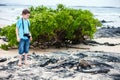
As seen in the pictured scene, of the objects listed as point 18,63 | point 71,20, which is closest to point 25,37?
point 18,63

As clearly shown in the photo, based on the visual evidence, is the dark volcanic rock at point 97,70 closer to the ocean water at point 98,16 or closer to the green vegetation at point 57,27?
the green vegetation at point 57,27

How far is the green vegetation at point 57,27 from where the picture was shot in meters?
13.0

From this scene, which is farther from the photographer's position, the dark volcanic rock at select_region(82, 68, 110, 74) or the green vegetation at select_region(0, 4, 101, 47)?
the green vegetation at select_region(0, 4, 101, 47)

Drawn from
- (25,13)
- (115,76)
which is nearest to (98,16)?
(25,13)

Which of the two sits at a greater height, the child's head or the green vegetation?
the child's head

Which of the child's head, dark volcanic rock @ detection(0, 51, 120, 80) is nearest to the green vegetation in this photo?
dark volcanic rock @ detection(0, 51, 120, 80)

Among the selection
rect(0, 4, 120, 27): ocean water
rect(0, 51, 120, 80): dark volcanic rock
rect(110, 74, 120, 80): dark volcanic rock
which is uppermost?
rect(0, 51, 120, 80): dark volcanic rock

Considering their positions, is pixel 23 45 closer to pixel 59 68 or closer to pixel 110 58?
pixel 59 68

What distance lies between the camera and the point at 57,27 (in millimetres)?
13508

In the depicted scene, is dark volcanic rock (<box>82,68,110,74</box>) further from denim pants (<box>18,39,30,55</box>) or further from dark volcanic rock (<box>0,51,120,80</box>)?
denim pants (<box>18,39,30,55</box>)

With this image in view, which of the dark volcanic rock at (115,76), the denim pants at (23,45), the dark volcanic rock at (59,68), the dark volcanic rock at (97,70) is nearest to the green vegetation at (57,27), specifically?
the dark volcanic rock at (59,68)

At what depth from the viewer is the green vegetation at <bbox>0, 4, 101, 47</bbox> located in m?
13.0

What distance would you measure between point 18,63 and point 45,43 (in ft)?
15.2

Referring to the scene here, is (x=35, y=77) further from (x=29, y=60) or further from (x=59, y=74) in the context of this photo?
(x=29, y=60)
